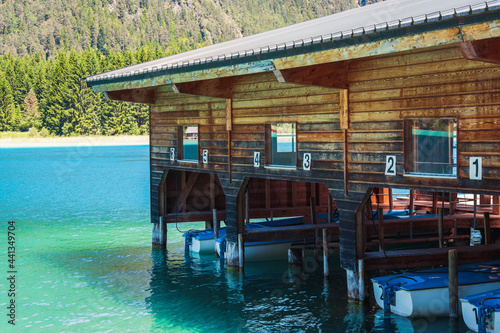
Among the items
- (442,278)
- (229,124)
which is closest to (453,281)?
(442,278)

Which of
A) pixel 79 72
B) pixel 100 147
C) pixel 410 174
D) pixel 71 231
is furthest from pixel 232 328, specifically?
pixel 100 147

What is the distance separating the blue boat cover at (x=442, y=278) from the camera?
1353 centimetres

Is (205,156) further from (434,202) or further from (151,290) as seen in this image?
(434,202)

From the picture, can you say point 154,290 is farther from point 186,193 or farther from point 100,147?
point 100,147

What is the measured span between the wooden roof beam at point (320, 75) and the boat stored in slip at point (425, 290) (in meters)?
4.65

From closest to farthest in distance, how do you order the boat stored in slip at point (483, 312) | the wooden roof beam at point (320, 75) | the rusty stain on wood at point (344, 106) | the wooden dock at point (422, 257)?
the boat stored in slip at point (483, 312) → the wooden roof beam at point (320, 75) → the rusty stain on wood at point (344, 106) → the wooden dock at point (422, 257)

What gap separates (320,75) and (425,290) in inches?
206

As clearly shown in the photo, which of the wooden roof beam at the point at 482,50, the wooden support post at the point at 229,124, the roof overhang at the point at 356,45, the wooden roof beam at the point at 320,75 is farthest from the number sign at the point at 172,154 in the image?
the wooden roof beam at the point at 482,50

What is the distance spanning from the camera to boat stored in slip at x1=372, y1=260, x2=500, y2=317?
1347 centimetres

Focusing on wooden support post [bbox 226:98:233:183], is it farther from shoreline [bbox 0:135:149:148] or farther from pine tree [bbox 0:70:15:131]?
pine tree [bbox 0:70:15:131]

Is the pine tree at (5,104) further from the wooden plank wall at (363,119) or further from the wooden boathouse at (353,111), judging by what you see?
the wooden plank wall at (363,119)

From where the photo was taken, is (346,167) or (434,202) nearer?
(346,167)

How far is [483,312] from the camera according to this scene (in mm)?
11930

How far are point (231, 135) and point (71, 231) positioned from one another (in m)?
13.3
